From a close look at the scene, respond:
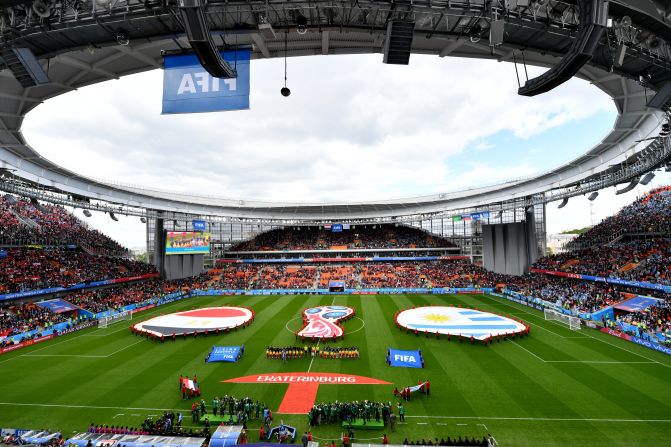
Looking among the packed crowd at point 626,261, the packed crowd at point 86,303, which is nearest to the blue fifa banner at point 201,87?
the packed crowd at point 86,303

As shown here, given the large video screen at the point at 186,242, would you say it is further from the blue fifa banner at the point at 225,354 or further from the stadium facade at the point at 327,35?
the stadium facade at the point at 327,35

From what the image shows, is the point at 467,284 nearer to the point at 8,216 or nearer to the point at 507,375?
the point at 507,375

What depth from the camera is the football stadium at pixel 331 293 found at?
8.93 meters

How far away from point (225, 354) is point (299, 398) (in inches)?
302

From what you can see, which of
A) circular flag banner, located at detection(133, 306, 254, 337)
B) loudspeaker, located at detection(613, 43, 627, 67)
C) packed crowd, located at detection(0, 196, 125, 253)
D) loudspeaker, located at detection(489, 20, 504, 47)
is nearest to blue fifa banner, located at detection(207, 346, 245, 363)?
circular flag banner, located at detection(133, 306, 254, 337)

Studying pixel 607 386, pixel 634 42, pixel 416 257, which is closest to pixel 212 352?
pixel 607 386

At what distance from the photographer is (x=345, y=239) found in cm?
6994

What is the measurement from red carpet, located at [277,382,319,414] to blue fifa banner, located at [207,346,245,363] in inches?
224

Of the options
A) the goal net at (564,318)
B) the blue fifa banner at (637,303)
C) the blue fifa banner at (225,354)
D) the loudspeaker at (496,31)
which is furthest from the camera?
the goal net at (564,318)

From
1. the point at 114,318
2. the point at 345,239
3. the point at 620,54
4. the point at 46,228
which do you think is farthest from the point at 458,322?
the point at 46,228

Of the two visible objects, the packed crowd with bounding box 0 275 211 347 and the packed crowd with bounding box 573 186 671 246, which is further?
the packed crowd with bounding box 573 186 671 246

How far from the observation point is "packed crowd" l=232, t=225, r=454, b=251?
219ft

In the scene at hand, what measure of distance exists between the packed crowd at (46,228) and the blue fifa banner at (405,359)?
132 ft

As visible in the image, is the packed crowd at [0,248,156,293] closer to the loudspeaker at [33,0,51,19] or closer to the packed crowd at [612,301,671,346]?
the loudspeaker at [33,0,51,19]
